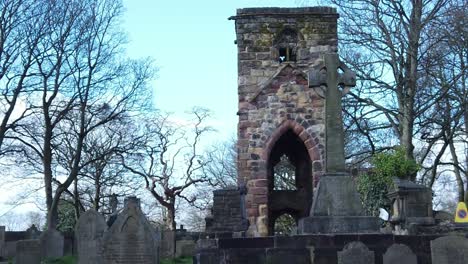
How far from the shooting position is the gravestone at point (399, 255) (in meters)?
9.77

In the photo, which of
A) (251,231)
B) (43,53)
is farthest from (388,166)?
(43,53)

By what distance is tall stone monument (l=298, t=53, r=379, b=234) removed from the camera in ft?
35.0

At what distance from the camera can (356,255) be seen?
31.2ft

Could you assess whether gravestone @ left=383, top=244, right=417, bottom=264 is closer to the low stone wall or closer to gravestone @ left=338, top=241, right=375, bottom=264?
the low stone wall

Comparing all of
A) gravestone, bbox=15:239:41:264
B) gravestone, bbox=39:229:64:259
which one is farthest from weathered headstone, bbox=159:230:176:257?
gravestone, bbox=15:239:41:264

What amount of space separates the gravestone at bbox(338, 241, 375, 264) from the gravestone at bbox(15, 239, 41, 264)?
9.73 m

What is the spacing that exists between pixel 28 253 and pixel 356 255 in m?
10.0

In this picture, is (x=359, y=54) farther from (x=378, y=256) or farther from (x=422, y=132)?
(x=378, y=256)

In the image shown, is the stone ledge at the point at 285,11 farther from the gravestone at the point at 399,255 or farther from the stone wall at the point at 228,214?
the gravestone at the point at 399,255

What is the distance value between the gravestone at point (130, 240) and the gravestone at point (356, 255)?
423 centimetres

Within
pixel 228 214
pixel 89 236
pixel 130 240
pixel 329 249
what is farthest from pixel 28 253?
pixel 329 249

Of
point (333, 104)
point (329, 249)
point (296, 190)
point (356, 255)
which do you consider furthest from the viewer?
point (296, 190)

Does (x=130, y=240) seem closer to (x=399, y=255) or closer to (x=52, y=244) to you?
(x=399, y=255)

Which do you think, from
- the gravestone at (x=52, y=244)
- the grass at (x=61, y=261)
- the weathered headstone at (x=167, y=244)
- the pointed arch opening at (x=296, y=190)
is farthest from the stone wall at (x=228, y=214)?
the gravestone at (x=52, y=244)
